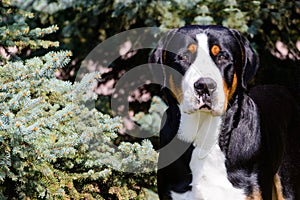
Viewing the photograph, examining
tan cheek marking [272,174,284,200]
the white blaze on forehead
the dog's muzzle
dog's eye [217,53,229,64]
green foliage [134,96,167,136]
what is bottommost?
green foliage [134,96,167,136]

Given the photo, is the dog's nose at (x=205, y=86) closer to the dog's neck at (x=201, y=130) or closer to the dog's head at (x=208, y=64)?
the dog's head at (x=208, y=64)

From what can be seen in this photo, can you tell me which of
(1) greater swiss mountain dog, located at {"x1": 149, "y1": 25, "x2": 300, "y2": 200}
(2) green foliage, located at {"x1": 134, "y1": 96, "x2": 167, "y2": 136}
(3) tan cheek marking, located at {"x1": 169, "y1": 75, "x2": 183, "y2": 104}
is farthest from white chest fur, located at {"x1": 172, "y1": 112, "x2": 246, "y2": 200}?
(2) green foliage, located at {"x1": 134, "y1": 96, "x2": 167, "y2": 136}

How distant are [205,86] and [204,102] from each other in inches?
3.6

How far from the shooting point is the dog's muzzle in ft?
10.4

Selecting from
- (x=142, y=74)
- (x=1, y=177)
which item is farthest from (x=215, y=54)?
(x=142, y=74)

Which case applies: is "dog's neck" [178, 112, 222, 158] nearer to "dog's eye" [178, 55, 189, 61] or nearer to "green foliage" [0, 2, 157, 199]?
"dog's eye" [178, 55, 189, 61]

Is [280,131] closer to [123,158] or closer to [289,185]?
[289,185]

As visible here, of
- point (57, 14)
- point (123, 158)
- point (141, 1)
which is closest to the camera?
point (123, 158)

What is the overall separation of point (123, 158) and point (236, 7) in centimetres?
216

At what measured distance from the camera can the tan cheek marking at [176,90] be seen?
3.32 meters

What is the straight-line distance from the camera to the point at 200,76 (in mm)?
3189

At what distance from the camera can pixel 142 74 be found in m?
6.12

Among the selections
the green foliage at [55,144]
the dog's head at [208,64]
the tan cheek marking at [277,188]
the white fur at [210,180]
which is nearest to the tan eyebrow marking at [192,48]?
the dog's head at [208,64]

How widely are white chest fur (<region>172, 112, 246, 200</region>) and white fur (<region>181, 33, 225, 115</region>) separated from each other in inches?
6.2
